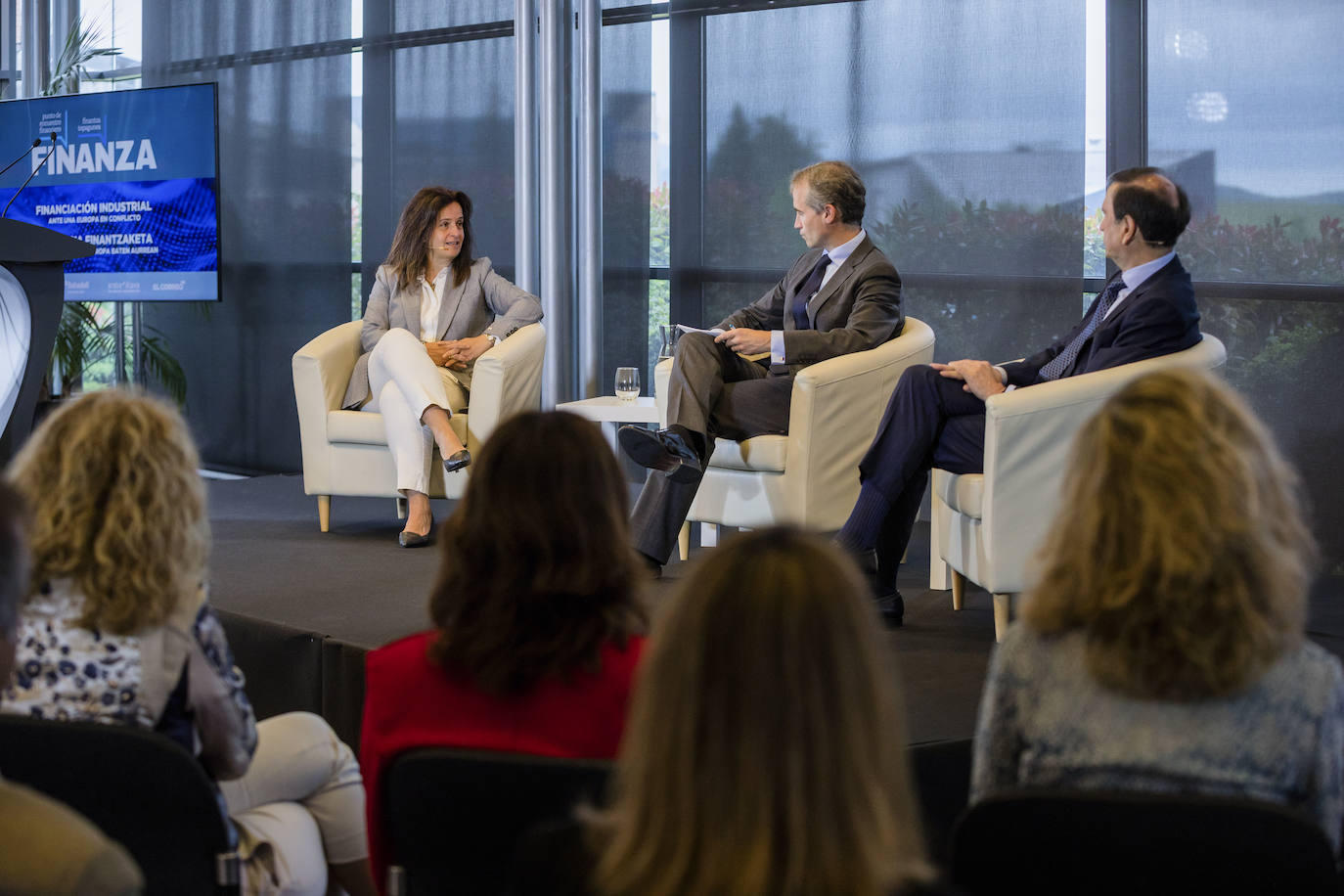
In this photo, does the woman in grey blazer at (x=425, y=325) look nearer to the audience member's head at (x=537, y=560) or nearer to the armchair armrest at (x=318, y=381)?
the armchair armrest at (x=318, y=381)

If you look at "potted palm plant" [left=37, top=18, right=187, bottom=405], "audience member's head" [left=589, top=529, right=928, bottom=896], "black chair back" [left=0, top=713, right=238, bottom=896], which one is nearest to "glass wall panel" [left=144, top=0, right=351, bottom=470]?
"potted palm plant" [left=37, top=18, right=187, bottom=405]

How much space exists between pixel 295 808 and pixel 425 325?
2963 mm

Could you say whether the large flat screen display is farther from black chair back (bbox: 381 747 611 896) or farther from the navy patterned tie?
black chair back (bbox: 381 747 611 896)

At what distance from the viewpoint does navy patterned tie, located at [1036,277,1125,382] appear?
131 inches

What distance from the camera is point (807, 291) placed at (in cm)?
401

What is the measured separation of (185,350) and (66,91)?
4.83 feet

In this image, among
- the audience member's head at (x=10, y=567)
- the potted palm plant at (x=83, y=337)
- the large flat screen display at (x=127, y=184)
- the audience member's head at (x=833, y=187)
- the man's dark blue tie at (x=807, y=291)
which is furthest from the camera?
the potted palm plant at (x=83, y=337)

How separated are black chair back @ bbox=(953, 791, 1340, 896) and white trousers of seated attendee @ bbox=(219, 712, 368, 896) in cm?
96

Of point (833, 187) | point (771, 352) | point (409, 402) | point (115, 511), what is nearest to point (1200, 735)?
point (115, 511)

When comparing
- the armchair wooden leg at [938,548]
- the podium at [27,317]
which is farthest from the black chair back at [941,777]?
the podium at [27,317]

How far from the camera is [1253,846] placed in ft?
3.37

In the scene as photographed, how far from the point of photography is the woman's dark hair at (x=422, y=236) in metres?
4.52

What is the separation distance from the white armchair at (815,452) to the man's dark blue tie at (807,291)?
322mm

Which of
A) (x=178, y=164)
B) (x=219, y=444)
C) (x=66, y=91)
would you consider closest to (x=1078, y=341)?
(x=178, y=164)
